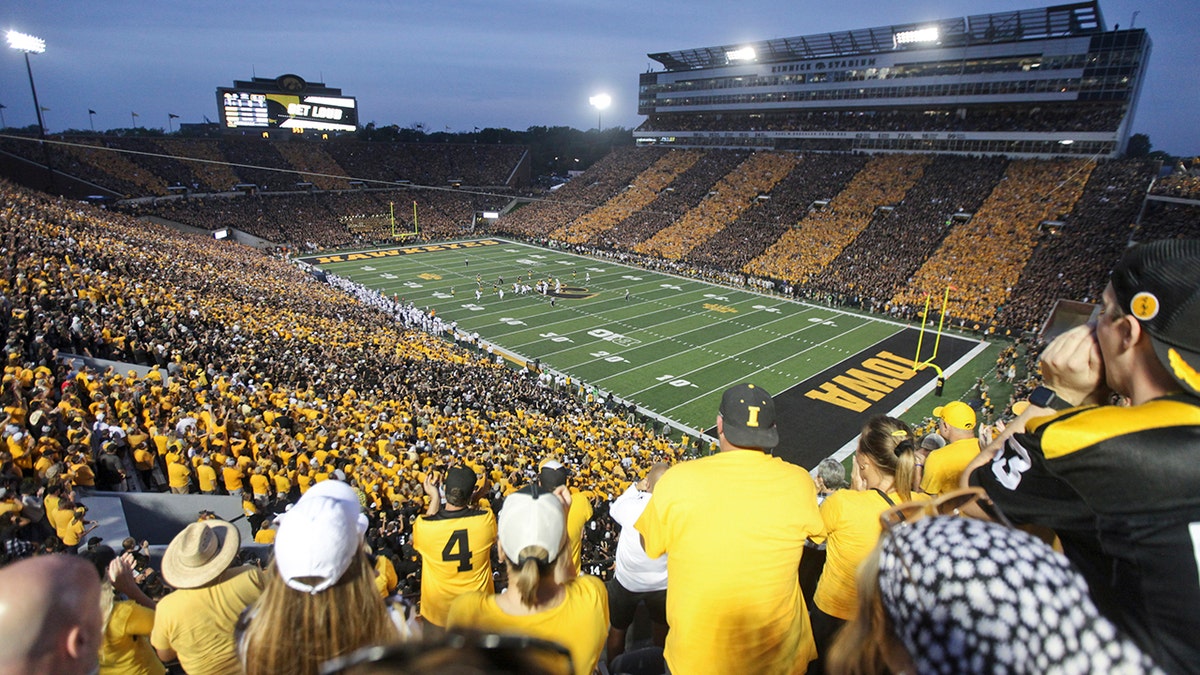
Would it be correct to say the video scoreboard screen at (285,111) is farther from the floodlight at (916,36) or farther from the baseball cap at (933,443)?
the baseball cap at (933,443)

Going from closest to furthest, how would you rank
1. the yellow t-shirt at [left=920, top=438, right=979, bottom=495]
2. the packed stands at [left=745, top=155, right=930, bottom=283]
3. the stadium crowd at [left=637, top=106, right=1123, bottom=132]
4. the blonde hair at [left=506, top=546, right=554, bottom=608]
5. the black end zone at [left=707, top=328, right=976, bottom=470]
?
1. the blonde hair at [left=506, top=546, right=554, bottom=608]
2. the yellow t-shirt at [left=920, top=438, right=979, bottom=495]
3. the black end zone at [left=707, top=328, right=976, bottom=470]
4. the packed stands at [left=745, top=155, right=930, bottom=283]
5. the stadium crowd at [left=637, top=106, right=1123, bottom=132]

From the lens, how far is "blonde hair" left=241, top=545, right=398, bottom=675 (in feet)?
6.33

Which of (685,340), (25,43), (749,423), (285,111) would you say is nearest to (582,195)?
(285,111)

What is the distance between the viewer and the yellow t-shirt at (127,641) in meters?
2.80

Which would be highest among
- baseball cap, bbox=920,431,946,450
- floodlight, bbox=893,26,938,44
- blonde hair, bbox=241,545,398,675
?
floodlight, bbox=893,26,938,44

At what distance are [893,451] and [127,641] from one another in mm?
4246

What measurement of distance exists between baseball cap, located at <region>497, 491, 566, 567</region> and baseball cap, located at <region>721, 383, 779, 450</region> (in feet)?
2.85

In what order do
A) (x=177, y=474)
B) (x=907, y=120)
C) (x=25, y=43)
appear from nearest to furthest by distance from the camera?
1. (x=177, y=474)
2. (x=25, y=43)
3. (x=907, y=120)

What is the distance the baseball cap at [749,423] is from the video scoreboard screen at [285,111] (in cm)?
6403

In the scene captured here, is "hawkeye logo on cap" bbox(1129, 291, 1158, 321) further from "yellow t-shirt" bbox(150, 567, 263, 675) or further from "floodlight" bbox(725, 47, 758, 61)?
"floodlight" bbox(725, 47, 758, 61)

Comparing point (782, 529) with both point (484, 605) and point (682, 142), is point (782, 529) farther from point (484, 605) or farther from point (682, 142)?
point (682, 142)

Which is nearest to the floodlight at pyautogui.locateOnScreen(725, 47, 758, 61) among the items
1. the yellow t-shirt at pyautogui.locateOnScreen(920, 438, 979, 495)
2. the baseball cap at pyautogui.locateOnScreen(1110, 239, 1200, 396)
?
the yellow t-shirt at pyautogui.locateOnScreen(920, 438, 979, 495)

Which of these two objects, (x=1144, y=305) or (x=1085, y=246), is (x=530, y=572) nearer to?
(x=1144, y=305)

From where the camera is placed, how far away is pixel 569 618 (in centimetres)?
236
